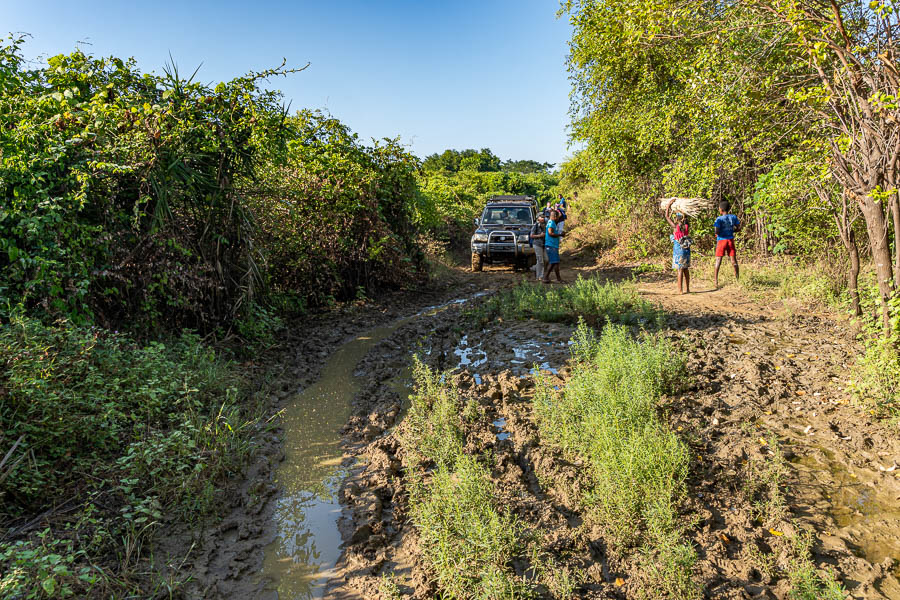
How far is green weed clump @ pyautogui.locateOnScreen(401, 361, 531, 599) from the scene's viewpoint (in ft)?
9.09

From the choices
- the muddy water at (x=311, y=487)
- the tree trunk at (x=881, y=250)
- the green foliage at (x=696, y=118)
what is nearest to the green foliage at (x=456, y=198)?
the green foliage at (x=696, y=118)

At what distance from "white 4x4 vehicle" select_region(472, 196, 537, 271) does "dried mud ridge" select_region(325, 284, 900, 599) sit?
750 cm

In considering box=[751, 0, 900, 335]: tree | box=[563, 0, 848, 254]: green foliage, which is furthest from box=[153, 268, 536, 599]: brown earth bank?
box=[563, 0, 848, 254]: green foliage

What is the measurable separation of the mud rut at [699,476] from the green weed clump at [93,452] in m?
0.39

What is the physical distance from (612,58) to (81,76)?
11.0 metres

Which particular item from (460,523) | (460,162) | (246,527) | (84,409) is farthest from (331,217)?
(460,162)

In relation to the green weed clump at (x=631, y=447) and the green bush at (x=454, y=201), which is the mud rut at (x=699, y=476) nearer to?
the green weed clump at (x=631, y=447)

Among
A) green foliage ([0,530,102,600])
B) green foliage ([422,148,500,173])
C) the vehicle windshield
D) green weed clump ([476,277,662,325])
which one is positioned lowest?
green foliage ([0,530,102,600])

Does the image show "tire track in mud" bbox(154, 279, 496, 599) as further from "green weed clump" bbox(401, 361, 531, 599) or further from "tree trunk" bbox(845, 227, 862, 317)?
"tree trunk" bbox(845, 227, 862, 317)

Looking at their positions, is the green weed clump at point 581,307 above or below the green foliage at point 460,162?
below

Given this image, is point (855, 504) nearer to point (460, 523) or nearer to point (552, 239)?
point (460, 523)

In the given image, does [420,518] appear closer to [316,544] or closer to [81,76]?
[316,544]

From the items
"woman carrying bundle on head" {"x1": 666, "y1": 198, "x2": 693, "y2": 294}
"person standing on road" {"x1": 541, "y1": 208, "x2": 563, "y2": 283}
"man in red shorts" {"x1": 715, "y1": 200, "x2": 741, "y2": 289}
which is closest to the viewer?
"woman carrying bundle on head" {"x1": 666, "y1": 198, "x2": 693, "y2": 294}

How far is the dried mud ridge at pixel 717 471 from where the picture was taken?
290cm
